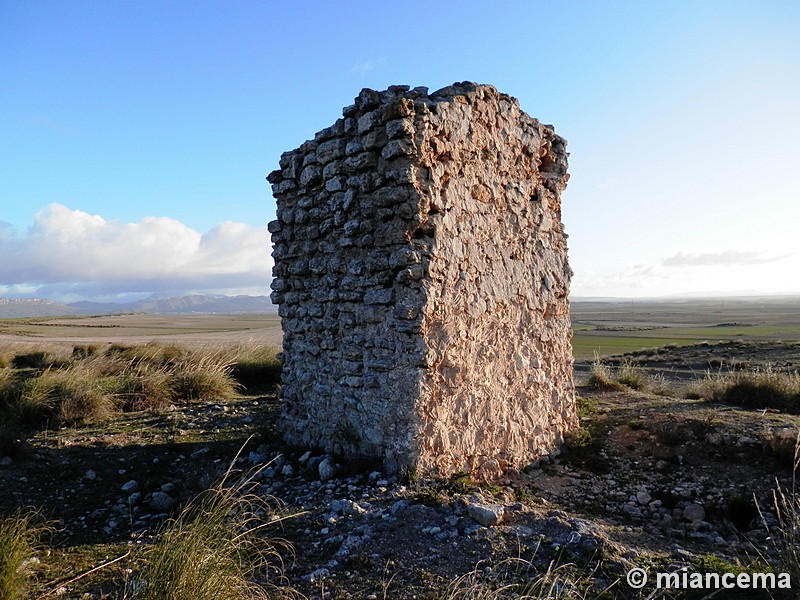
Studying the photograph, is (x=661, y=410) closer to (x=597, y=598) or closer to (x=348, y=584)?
(x=597, y=598)

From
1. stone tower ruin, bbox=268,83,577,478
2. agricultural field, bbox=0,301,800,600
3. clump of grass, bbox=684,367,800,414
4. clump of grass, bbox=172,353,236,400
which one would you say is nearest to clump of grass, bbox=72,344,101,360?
agricultural field, bbox=0,301,800,600

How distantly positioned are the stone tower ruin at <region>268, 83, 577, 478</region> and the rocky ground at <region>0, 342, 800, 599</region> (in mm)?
400

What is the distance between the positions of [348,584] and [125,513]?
2293 mm

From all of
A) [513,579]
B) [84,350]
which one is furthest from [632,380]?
[84,350]

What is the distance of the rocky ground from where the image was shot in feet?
10.0

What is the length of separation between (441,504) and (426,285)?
1.75 m

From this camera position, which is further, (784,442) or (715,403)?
(715,403)

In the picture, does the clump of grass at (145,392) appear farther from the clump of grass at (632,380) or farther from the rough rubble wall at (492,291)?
the clump of grass at (632,380)

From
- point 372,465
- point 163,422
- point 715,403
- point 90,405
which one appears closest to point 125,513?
point 372,465

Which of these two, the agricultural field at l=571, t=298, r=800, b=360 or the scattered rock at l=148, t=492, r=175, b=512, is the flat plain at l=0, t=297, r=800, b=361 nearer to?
the agricultural field at l=571, t=298, r=800, b=360

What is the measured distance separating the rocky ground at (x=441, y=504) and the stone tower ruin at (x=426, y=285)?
0.40 m

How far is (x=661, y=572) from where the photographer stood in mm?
3033

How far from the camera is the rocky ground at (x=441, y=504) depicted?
3.05m

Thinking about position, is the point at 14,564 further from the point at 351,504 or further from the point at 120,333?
the point at 120,333
